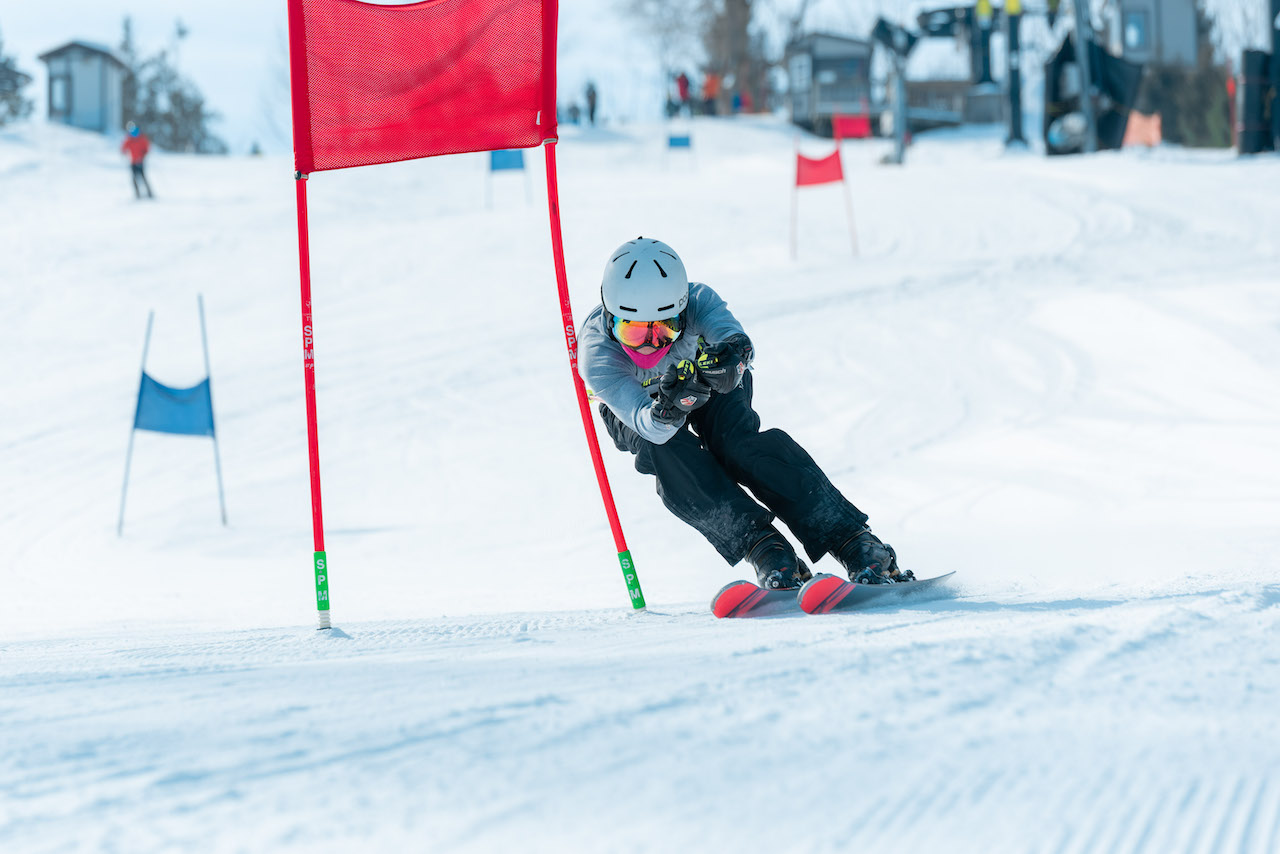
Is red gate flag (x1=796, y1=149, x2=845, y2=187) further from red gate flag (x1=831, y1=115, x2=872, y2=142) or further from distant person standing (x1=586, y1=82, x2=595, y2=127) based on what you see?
distant person standing (x1=586, y1=82, x2=595, y2=127)

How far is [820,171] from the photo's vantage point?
43.7 ft

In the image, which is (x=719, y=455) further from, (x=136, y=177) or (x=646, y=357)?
(x=136, y=177)

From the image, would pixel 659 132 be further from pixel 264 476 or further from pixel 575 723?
pixel 575 723

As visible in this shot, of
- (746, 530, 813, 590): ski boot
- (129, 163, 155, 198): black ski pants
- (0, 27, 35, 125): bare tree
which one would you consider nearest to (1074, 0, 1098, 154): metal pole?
(129, 163, 155, 198): black ski pants

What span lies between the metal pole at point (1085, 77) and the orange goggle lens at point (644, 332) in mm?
20508

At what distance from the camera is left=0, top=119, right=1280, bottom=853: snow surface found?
1572 mm

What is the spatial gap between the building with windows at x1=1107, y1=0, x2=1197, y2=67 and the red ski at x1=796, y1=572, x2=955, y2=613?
126ft

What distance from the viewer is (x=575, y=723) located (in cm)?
183

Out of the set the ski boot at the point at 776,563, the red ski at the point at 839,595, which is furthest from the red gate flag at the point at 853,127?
the red ski at the point at 839,595

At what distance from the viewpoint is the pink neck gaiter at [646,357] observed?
3.55 metres

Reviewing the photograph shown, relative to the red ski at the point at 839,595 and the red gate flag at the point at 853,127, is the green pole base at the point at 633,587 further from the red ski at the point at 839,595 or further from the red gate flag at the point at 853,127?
the red gate flag at the point at 853,127

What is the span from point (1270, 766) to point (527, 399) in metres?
7.81

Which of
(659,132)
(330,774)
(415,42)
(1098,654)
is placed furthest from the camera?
(659,132)

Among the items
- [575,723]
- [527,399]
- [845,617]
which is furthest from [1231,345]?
[575,723]
